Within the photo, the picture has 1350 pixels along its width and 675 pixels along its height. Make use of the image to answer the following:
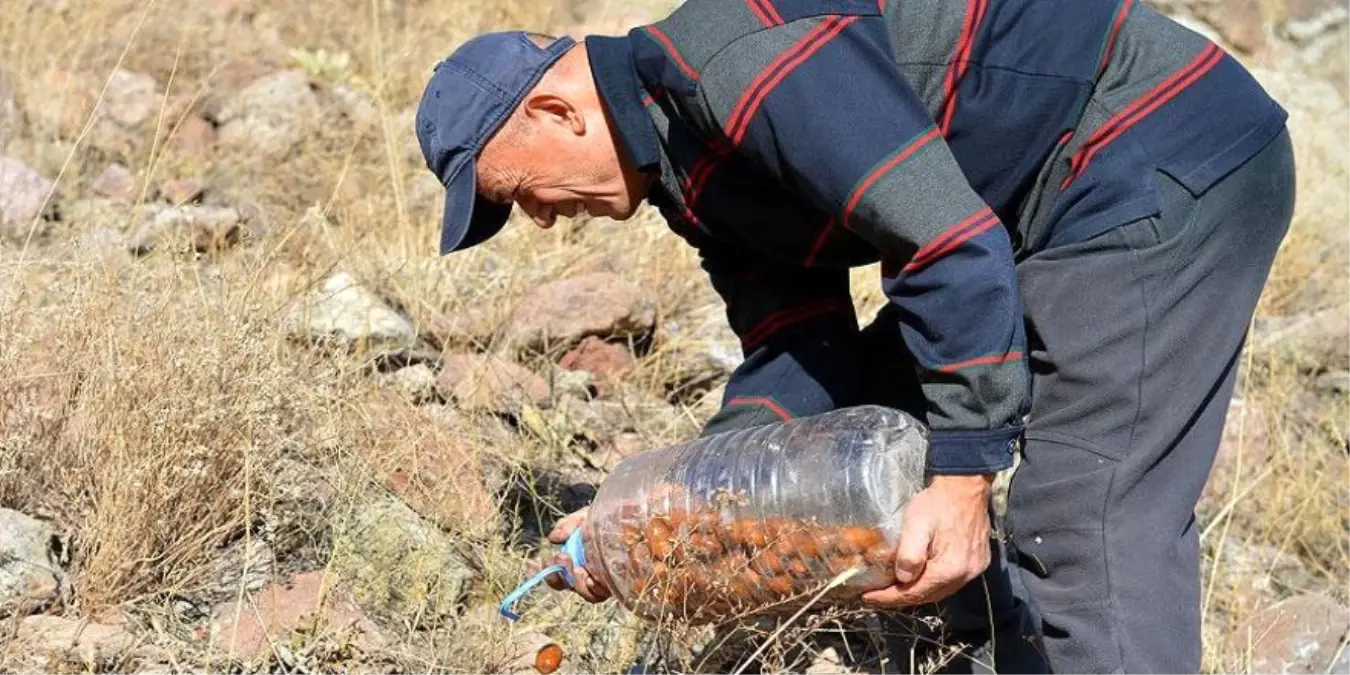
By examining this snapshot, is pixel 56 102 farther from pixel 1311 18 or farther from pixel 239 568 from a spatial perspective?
pixel 1311 18

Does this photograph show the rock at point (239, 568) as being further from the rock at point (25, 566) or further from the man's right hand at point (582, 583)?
the man's right hand at point (582, 583)

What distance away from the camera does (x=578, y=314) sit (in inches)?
173

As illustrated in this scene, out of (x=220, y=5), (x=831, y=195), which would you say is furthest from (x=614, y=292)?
(x=220, y=5)

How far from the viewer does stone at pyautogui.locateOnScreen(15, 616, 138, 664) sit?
2.73m

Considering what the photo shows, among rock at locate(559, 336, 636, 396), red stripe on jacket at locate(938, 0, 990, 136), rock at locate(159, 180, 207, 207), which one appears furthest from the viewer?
rock at locate(159, 180, 207, 207)

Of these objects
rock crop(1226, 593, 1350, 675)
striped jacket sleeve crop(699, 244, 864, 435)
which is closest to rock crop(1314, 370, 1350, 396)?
rock crop(1226, 593, 1350, 675)

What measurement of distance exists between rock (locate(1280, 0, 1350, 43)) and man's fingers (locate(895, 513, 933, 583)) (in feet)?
20.9

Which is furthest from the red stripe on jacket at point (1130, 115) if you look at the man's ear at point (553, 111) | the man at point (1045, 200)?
the man's ear at point (553, 111)

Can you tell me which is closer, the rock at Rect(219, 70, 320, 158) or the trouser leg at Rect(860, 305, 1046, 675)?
the trouser leg at Rect(860, 305, 1046, 675)

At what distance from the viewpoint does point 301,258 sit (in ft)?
14.0

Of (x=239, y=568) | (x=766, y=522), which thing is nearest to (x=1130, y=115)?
(x=766, y=522)

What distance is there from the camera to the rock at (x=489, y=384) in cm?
386

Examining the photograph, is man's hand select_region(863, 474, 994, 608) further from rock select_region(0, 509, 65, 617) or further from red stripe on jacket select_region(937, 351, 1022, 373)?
rock select_region(0, 509, 65, 617)

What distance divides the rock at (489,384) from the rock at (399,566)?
584 millimetres
